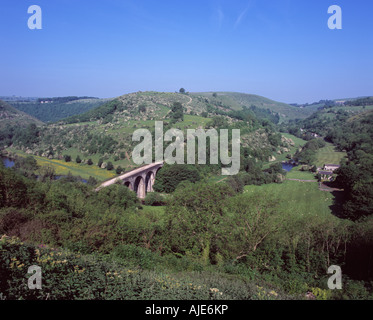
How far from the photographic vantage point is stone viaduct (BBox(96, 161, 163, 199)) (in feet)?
165

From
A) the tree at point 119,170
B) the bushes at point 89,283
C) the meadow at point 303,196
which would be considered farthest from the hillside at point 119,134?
the bushes at point 89,283

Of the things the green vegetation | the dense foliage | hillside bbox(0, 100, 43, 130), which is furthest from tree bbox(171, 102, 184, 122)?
hillside bbox(0, 100, 43, 130)

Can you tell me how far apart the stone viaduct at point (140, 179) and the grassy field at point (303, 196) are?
2279cm

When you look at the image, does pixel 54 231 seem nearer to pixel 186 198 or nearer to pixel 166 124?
→ pixel 186 198

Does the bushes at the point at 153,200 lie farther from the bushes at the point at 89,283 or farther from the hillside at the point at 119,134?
the bushes at the point at 89,283

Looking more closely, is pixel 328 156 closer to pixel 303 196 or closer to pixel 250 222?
pixel 303 196

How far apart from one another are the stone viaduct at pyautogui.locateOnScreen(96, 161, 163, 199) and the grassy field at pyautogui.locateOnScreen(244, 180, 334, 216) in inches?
897

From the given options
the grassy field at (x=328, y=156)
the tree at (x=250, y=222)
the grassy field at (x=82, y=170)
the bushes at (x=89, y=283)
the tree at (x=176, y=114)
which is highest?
the tree at (x=176, y=114)

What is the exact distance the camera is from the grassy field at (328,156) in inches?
3231

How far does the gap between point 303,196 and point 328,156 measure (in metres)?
46.3

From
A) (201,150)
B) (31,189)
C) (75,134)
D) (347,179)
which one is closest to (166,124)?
(201,150)

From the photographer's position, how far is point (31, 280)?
7.36 m

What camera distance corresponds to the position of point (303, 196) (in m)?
52.6

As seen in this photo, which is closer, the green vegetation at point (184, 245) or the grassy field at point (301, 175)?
the green vegetation at point (184, 245)
